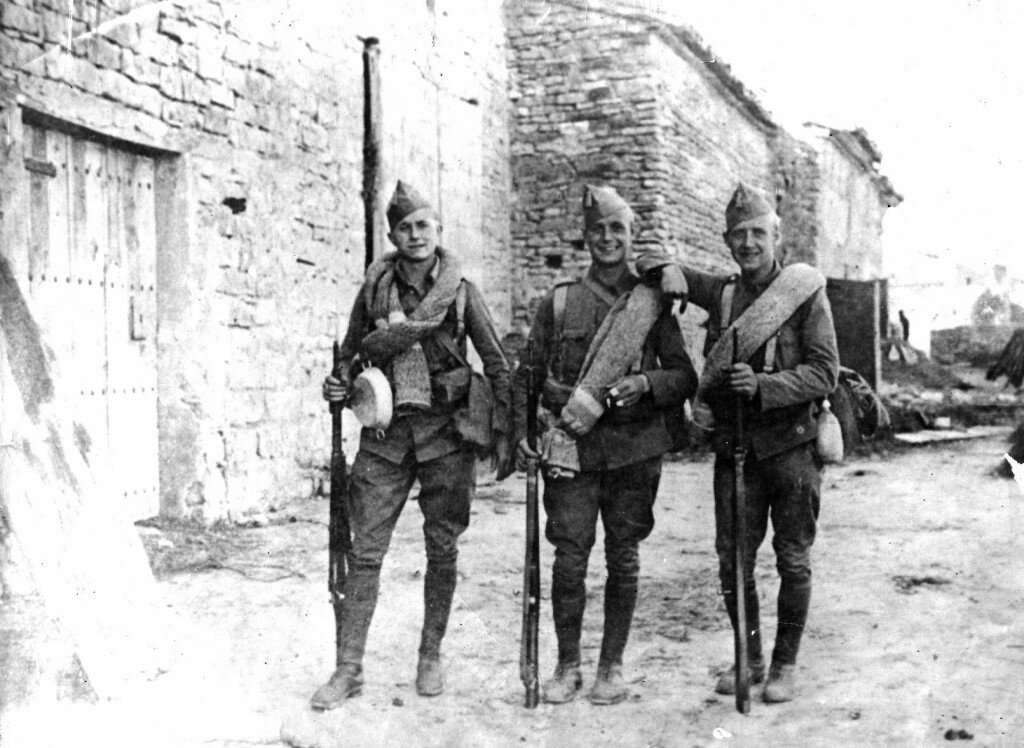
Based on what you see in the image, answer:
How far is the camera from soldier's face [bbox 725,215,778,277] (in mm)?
3699

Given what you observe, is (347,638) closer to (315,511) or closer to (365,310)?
(365,310)

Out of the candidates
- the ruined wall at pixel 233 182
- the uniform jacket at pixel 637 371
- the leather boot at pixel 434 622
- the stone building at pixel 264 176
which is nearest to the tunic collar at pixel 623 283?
the uniform jacket at pixel 637 371

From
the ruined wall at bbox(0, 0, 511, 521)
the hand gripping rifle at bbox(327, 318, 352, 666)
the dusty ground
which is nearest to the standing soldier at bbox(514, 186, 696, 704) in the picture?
the dusty ground

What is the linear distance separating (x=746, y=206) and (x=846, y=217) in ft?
57.5

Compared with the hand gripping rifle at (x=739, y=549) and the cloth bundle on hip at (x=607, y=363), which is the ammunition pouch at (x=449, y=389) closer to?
the cloth bundle on hip at (x=607, y=363)

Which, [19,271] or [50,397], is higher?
[19,271]

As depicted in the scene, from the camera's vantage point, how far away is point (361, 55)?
8.14 meters

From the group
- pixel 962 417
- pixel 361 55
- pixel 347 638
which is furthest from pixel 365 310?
pixel 962 417

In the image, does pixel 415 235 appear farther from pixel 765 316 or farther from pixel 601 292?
pixel 765 316

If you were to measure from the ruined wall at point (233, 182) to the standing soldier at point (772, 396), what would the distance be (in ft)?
Answer: 11.7

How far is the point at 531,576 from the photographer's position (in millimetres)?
3773

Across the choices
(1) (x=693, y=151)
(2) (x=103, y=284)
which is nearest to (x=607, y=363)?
(2) (x=103, y=284)

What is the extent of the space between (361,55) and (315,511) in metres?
3.87

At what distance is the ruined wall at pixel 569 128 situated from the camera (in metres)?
10.6
